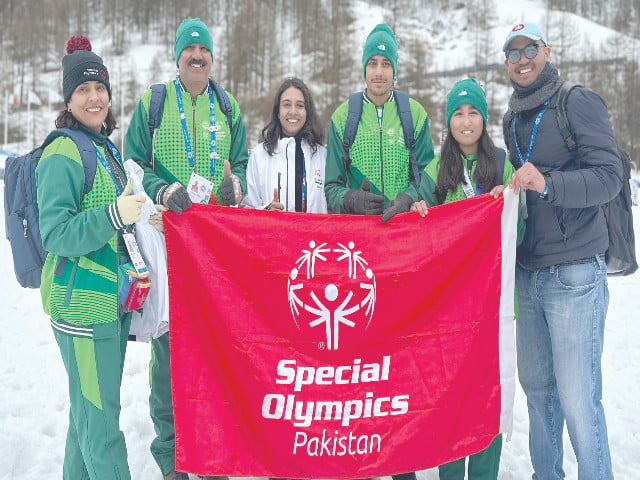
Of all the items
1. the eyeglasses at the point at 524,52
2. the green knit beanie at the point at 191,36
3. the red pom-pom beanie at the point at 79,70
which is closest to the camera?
the red pom-pom beanie at the point at 79,70

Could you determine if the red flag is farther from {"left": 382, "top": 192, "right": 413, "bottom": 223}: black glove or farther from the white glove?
the white glove

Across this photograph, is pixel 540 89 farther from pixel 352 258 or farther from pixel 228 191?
pixel 228 191

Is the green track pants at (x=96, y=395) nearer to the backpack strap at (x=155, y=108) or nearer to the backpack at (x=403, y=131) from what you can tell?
the backpack strap at (x=155, y=108)

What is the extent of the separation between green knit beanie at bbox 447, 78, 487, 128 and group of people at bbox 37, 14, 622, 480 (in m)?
0.01

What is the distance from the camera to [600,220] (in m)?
3.03

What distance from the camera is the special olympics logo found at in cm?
312

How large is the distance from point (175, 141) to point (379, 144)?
1290 mm

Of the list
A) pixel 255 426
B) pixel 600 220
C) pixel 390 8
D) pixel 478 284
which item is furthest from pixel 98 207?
pixel 390 8

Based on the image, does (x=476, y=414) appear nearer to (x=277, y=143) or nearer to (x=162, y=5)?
(x=277, y=143)

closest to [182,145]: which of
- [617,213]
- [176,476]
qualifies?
[176,476]

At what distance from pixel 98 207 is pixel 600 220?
2.54 meters

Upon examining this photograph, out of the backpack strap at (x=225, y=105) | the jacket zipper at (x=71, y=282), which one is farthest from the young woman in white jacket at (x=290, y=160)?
the jacket zipper at (x=71, y=282)

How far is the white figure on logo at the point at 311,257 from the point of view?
10.4 feet

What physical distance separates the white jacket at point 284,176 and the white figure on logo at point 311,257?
589 millimetres
